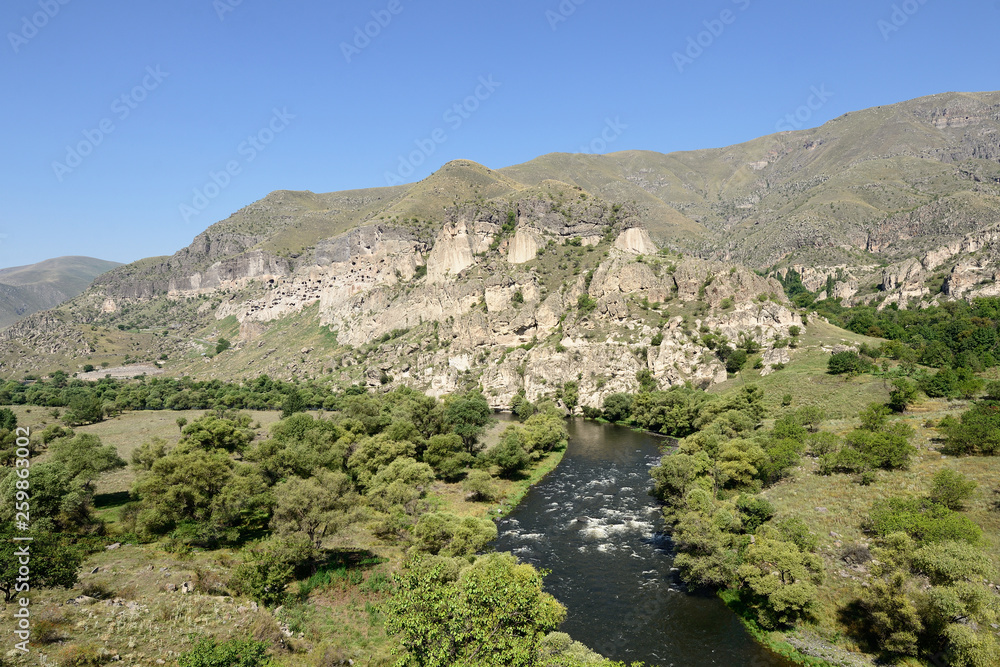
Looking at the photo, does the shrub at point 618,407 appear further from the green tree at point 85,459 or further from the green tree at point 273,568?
the green tree at point 85,459

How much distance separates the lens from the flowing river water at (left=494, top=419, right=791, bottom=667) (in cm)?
2878

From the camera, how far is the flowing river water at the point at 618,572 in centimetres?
2878

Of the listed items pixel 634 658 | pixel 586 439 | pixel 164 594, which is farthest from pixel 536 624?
pixel 586 439

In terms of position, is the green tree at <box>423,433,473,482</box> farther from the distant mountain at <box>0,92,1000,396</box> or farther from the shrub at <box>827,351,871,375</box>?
the shrub at <box>827,351,871,375</box>

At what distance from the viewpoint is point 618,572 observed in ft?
124

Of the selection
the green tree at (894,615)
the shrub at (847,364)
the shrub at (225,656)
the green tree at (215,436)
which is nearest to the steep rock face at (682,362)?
the shrub at (847,364)

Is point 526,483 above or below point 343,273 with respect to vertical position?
below

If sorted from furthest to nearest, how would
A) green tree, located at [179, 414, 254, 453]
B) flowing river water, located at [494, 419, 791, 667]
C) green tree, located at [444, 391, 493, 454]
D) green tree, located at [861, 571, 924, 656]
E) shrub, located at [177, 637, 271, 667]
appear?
green tree, located at [444, 391, 493, 454], green tree, located at [179, 414, 254, 453], flowing river water, located at [494, 419, 791, 667], green tree, located at [861, 571, 924, 656], shrub, located at [177, 637, 271, 667]

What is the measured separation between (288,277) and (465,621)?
205 metres

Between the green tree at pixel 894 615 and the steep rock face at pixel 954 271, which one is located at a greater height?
the steep rock face at pixel 954 271

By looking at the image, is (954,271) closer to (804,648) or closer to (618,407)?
(618,407)

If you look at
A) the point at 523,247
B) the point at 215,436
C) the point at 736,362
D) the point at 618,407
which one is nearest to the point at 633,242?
the point at 523,247

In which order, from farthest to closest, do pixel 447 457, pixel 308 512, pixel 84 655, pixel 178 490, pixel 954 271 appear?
pixel 954 271, pixel 447 457, pixel 178 490, pixel 308 512, pixel 84 655

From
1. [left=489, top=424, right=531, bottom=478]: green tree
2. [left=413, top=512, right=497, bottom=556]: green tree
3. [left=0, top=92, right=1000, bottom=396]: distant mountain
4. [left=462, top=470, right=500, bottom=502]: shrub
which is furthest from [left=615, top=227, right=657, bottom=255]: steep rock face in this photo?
[left=413, top=512, right=497, bottom=556]: green tree
